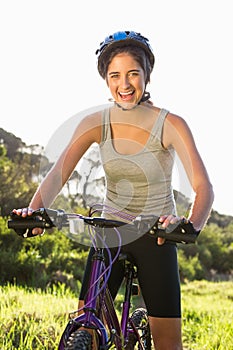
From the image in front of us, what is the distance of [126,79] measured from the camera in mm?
2779

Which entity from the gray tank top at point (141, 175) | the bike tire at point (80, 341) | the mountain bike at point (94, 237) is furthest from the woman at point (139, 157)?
the bike tire at point (80, 341)

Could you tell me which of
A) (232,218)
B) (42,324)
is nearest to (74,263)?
(42,324)

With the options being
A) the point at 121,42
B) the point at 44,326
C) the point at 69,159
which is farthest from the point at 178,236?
the point at 44,326

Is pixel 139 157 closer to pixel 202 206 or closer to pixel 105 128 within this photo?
pixel 105 128

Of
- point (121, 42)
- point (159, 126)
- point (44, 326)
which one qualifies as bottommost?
point (44, 326)

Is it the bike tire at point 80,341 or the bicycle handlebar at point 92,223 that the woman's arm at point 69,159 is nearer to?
the bicycle handlebar at point 92,223

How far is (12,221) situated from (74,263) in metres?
8.61

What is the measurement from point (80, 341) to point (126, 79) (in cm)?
127

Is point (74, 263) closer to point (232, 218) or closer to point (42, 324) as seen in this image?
point (42, 324)

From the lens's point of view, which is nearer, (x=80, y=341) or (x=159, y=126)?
(x=80, y=341)

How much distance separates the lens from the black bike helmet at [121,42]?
9.39 ft

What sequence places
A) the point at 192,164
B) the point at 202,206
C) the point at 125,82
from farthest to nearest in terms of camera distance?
1. the point at 125,82
2. the point at 192,164
3. the point at 202,206

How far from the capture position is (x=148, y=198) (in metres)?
2.87

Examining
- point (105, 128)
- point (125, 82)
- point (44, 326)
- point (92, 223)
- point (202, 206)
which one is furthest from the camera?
point (44, 326)
